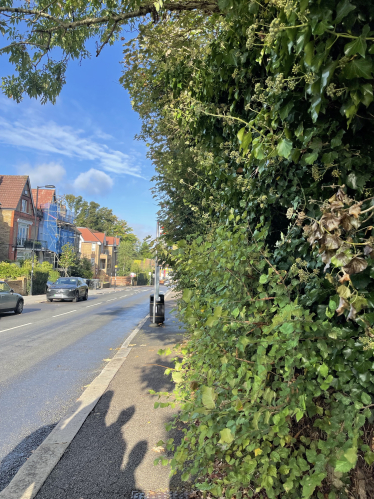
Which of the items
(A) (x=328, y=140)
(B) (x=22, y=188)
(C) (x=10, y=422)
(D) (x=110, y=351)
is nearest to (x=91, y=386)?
(C) (x=10, y=422)

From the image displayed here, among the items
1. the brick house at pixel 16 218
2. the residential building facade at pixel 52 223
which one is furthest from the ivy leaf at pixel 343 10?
the residential building facade at pixel 52 223

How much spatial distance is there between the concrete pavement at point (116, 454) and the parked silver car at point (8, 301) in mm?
12743

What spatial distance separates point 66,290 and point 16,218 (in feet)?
64.7

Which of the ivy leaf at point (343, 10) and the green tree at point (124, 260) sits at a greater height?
the green tree at point (124, 260)

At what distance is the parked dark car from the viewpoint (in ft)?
85.8

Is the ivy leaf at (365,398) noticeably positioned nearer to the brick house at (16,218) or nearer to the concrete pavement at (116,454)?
the concrete pavement at (116,454)

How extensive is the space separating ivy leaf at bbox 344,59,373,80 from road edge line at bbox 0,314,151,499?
3567mm

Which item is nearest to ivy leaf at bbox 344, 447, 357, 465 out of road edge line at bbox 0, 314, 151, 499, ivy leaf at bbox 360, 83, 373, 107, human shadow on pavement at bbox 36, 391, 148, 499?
ivy leaf at bbox 360, 83, 373, 107

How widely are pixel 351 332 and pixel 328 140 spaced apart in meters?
1.03

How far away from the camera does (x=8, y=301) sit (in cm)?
1714

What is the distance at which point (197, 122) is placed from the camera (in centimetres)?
344

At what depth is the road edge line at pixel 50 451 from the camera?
3112mm

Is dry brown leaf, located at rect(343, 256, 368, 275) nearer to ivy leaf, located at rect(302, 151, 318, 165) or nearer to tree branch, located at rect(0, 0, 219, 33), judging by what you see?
ivy leaf, located at rect(302, 151, 318, 165)

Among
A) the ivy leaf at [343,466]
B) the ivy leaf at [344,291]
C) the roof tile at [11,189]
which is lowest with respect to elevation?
the ivy leaf at [343,466]
